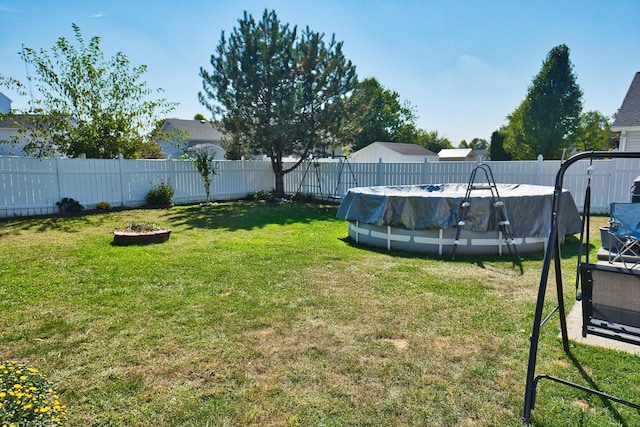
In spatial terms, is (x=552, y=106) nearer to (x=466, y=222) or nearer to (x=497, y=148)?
(x=497, y=148)

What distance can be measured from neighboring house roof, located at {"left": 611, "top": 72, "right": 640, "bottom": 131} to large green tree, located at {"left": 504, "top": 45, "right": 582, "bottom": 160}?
16336 millimetres

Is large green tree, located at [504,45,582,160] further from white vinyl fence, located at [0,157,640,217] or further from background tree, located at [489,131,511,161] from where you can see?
white vinyl fence, located at [0,157,640,217]

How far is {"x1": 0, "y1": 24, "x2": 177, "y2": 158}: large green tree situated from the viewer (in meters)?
11.0

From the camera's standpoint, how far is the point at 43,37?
35.8 ft

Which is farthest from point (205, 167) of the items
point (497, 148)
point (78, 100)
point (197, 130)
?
point (497, 148)

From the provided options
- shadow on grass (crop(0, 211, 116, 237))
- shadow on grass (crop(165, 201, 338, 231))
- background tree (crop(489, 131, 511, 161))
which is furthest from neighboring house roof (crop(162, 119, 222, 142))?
background tree (crop(489, 131, 511, 161))

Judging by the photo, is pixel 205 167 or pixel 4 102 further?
pixel 4 102

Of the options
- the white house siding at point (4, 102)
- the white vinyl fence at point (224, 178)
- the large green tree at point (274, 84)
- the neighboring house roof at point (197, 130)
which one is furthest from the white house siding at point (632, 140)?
the white house siding at point (4, 102)

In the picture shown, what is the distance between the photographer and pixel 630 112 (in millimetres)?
11977

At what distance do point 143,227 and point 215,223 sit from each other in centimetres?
219

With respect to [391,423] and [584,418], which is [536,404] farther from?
[391,423]

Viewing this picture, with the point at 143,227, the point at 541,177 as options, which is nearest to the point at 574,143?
the point at 541,177

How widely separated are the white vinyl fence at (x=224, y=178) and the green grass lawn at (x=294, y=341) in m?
5.10

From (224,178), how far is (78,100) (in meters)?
4.94
